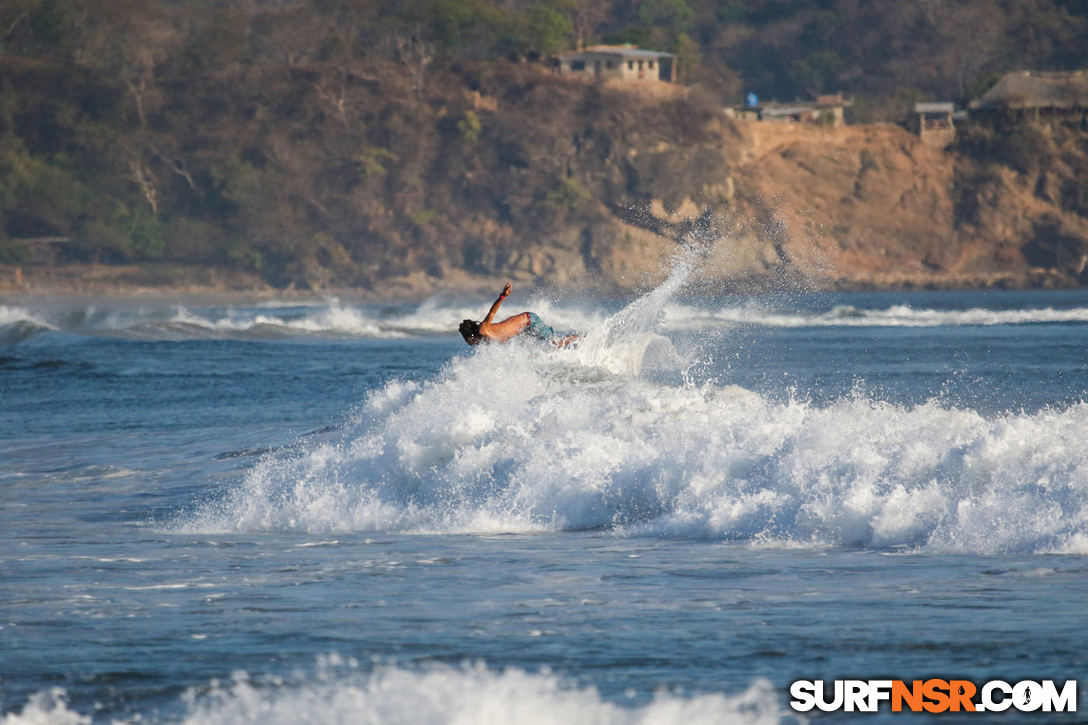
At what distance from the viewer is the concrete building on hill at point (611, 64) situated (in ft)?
328

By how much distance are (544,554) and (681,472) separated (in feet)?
6.62

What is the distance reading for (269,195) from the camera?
3637 inches

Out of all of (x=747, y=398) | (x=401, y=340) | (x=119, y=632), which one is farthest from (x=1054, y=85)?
(x=119, y=632)

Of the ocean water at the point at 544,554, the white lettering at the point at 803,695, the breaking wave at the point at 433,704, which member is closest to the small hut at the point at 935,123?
the ocean water at the point at 544,554

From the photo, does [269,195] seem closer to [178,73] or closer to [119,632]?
[178,73]

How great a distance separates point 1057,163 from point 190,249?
59071mm

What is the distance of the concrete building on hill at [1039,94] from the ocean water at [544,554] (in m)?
87.8

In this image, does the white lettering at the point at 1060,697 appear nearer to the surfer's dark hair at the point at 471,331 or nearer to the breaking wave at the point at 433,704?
the breaking wave at the point at 433,704

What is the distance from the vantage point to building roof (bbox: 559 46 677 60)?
3959 inches

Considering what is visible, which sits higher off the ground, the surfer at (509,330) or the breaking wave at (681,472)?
the surfer at (509,330)

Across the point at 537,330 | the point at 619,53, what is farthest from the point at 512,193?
A: the point at 537,330

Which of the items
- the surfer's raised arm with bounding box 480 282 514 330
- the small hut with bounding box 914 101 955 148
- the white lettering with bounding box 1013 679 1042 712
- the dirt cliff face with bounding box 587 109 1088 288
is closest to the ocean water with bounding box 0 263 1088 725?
the white lettering with bounding box 1013 679 1042 712

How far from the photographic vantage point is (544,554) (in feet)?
34.5

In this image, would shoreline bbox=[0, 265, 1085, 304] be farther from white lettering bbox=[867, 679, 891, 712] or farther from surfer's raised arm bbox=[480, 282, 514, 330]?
white lettering bbox=[867, 679, 891, 712]
